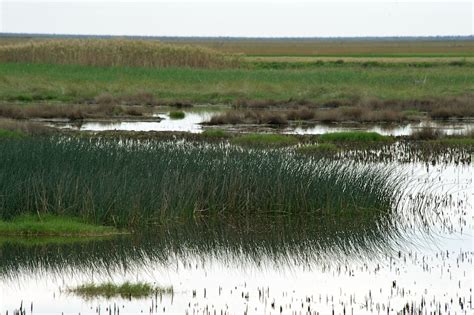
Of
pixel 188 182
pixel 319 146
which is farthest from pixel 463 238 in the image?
pixel 319 146

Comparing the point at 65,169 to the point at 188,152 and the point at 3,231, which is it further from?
the point at 188,152

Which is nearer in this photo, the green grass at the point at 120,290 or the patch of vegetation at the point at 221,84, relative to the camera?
the green grass at the point at 120,290

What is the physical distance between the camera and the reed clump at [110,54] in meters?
56.6

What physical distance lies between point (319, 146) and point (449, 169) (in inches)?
148

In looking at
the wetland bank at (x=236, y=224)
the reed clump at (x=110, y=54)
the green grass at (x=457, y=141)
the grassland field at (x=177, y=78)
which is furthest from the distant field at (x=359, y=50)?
the wetland bank at (x=236, y=224)

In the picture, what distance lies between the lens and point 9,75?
4725cm

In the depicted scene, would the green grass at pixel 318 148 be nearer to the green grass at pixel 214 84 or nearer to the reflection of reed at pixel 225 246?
the reflection of reed at pixel 225 246

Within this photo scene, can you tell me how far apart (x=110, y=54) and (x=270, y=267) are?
45.6 metres

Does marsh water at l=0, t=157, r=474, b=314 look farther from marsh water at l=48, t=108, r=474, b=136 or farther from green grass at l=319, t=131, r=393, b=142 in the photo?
marsh water at l=48, t=108, r=474, b=136

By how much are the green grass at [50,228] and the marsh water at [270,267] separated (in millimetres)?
375

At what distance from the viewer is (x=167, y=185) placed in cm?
1527

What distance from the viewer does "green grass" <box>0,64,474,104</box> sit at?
4325cm

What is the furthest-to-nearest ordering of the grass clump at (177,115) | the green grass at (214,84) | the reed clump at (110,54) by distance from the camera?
the reed clump at (110,54) < the green grass at (214,84) < the grass clump at (177,115)

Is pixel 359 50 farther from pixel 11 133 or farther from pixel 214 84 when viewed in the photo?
pixel 11 133
